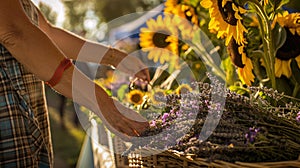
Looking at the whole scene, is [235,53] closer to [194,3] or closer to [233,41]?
[233,41]

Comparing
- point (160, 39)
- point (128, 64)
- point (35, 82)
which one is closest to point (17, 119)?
point (35, 82)

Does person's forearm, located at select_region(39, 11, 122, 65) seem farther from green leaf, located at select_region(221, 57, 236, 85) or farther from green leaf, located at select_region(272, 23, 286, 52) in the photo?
green leaf, located at select_region(272, 23, 286, 52)

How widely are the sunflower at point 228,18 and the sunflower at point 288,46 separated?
215mm

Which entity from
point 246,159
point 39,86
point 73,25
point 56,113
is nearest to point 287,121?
point 246,159

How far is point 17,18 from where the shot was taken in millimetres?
1054

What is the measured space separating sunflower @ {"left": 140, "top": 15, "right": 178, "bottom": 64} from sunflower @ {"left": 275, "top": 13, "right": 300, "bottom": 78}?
20.7 inches

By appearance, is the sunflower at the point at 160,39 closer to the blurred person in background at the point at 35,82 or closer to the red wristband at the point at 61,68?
the blurred person in background at the point at 35,82

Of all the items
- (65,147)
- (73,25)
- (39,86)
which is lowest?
(65,147)

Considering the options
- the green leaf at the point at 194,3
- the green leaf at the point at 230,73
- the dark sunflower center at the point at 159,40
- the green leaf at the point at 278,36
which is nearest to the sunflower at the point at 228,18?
the green leaf at the point at 278,36

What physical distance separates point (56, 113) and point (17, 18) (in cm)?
540

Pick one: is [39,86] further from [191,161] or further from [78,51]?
[191,161]

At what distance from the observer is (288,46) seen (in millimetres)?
1188

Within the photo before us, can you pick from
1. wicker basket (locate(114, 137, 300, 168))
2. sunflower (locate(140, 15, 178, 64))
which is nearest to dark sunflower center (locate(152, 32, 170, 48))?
sunflower (locate(140, 15, 178, 64))

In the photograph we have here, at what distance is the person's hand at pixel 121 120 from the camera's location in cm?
92
